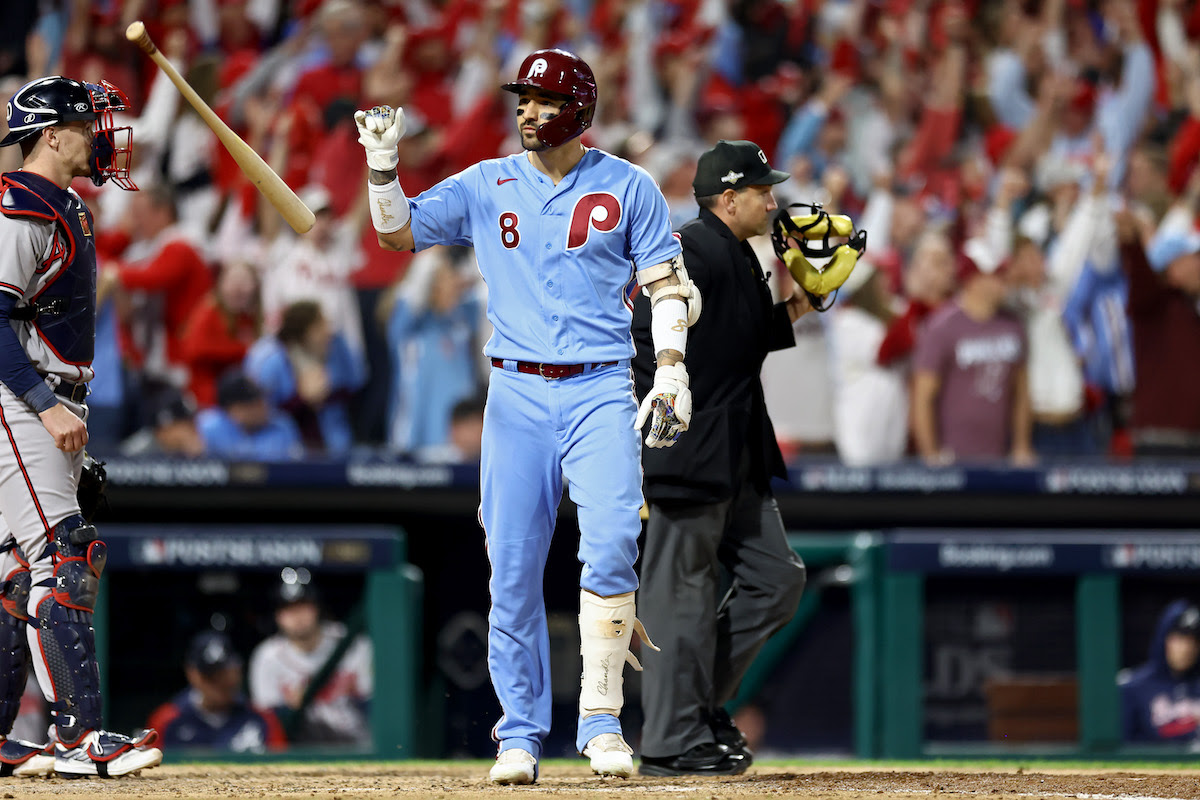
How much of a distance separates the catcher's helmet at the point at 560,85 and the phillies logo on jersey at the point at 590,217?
188mm

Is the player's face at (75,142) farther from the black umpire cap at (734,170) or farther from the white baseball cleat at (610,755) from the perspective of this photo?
the white baseball cleat at (610,755)

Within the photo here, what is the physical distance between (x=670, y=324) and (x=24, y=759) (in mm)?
2318

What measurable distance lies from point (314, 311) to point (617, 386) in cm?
443

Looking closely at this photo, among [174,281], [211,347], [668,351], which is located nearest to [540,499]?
[668,351]

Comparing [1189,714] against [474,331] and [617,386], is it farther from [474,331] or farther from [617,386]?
[474,331]

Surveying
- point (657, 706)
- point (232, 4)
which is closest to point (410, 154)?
point (232, 4)

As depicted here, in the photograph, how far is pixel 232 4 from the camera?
429 inches

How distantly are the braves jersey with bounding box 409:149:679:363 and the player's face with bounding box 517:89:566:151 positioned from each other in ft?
0.37

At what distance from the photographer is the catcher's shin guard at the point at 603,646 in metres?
4.62

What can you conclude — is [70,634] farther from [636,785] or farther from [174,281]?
[174,281]

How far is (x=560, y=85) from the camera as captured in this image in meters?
4.60

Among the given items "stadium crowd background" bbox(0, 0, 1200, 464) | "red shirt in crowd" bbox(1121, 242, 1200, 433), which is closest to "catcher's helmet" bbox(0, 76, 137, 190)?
"stadium crowd background" bbox(0, 0, 1200, 464)

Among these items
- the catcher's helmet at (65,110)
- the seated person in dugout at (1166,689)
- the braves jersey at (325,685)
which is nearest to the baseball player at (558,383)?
the catcher's helmet at (65,110)

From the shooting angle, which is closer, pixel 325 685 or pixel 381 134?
pixel 381 134
